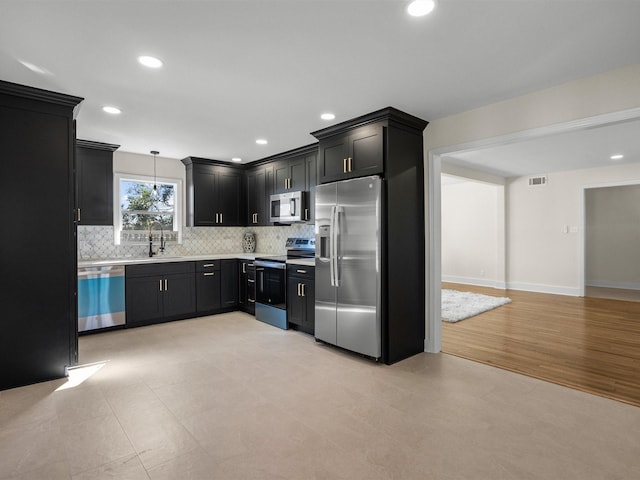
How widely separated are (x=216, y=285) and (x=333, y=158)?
2885mm

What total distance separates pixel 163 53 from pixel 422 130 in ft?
8.80

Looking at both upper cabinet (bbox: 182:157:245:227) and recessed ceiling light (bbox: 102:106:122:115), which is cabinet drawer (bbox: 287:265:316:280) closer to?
upper cabinet (bbox: 182:157:245:227)

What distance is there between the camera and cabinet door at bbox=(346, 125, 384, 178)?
3.55 m

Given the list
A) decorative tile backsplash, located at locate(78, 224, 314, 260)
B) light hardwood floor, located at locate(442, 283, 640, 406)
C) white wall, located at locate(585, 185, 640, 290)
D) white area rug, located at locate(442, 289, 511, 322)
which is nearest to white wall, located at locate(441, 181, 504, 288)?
white area rug, located at locate(442, 289, 511, 322)

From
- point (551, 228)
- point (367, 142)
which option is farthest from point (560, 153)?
point (367, 142)

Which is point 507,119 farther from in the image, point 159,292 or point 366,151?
point 159,292

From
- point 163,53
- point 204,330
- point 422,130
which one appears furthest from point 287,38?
point 204,330

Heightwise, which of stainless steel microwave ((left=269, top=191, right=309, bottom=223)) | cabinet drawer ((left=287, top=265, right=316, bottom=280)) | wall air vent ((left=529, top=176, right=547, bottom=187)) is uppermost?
wall air vent ((left=529, top=176, right=547, bottom=187))

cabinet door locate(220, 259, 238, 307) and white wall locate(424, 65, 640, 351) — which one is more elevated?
white wall locate(424, 65, 640, 351)

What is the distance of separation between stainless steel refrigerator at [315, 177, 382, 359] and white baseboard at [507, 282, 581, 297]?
5.81 m

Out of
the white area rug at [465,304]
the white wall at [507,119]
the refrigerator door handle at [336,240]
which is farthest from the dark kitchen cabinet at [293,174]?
the white area rug at [465,304]

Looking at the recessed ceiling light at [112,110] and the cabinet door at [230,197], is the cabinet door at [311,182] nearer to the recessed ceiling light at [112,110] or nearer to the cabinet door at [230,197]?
the cabinet door at [230,197]

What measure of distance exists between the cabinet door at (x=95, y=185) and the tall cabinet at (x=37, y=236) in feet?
5.30

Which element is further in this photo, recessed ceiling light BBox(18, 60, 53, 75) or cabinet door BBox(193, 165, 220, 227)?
cabinet door BBox(193, 165, 220, 227)
